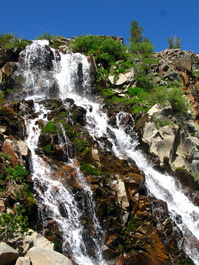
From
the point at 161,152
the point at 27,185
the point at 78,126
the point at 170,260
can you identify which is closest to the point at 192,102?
the point at 161,152

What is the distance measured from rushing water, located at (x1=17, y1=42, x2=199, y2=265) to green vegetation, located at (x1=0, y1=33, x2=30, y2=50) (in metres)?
1.43

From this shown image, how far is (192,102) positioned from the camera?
95.2 feet

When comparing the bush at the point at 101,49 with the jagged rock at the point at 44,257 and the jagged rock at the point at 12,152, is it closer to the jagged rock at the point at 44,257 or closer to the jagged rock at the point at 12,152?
the jagged rock at the point at 12,152

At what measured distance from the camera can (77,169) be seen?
1526 cm

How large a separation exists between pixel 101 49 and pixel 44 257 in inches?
1256

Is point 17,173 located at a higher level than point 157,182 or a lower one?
higher

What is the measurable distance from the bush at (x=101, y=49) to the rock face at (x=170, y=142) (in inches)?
555

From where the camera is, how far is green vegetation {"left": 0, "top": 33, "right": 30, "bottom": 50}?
31.1 m

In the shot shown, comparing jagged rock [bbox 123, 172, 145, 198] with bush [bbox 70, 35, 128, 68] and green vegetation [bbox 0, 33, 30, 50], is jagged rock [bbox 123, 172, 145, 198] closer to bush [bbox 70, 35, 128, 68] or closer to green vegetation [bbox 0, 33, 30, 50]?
bush [bbox 70, 35, 128, 68]

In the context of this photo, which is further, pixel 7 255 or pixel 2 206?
pixel 2 206

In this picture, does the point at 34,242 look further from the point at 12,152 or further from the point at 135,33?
the point at 135,33

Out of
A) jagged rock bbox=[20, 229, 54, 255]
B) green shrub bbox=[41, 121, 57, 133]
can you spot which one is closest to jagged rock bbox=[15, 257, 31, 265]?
jagged rock bbox=[20, 229, 54, 255]

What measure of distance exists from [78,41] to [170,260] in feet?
101

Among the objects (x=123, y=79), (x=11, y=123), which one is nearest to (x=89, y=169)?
(x=11, y=123)
